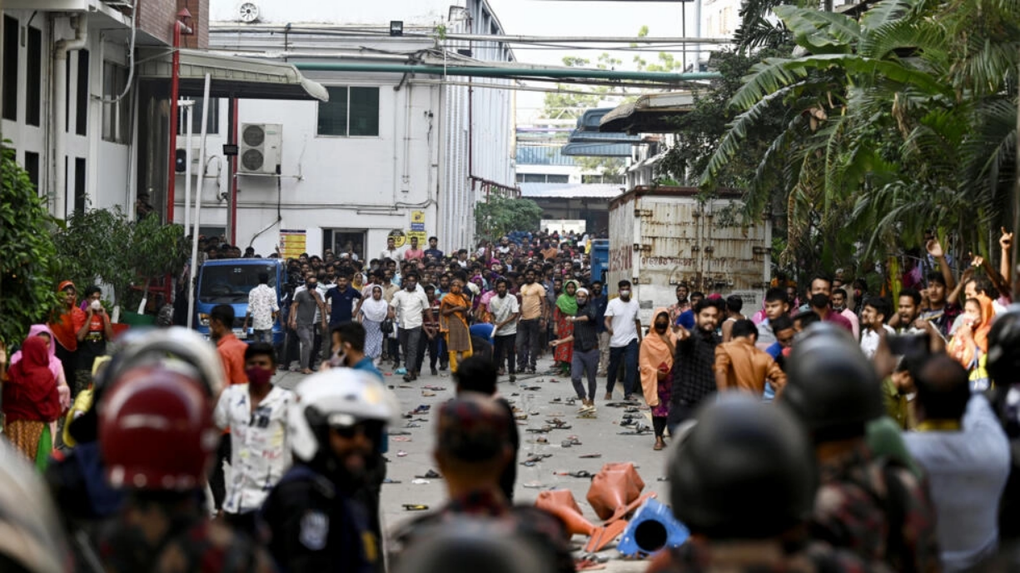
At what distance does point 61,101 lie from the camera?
830 inches

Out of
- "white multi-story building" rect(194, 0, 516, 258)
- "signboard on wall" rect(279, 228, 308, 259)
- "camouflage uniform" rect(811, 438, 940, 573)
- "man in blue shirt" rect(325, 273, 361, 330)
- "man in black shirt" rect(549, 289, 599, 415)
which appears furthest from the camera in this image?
"signboard on wall" rect(279, 228, 308, 259)

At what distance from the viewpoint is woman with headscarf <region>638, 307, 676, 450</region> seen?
15844 millimetres

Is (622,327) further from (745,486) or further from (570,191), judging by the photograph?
(570,191)

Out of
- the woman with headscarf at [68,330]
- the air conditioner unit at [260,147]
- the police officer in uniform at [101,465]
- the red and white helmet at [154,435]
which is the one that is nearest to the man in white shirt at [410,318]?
the woman with headscarf at [68,330]

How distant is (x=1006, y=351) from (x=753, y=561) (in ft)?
10.7

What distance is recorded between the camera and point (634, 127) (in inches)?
1157

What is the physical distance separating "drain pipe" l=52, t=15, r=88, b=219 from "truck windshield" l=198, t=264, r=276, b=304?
9.48 ft

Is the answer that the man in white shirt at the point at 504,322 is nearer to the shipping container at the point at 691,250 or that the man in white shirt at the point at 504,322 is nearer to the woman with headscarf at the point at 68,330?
the shipping container at the point at 691,250

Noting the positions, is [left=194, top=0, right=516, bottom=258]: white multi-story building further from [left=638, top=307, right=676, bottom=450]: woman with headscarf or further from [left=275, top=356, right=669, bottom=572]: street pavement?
[left=638, top=307, right=676, bottom=450]: woman with headscarf

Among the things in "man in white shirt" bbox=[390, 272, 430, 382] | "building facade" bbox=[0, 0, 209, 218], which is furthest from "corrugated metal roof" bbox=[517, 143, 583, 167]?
"man in white shirt" bbox=[390, 272, 430, 382]

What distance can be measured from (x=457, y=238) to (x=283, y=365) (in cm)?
2268

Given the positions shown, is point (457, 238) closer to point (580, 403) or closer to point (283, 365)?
point (283, 365)

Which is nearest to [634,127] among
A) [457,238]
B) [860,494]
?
[457,238]

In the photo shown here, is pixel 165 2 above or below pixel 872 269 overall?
above
